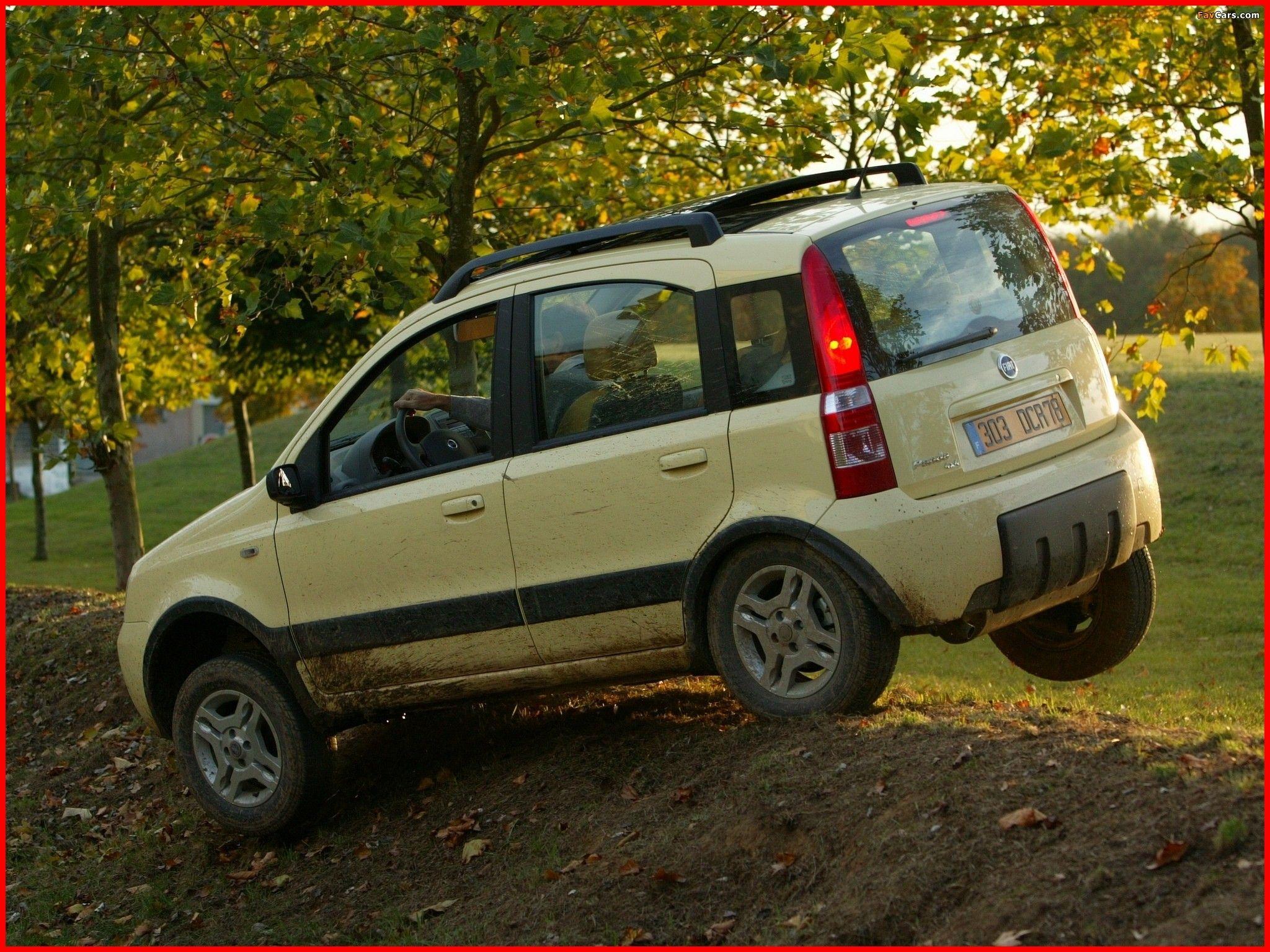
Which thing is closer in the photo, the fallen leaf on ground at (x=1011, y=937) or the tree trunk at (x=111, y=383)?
the fallen leaf on ground at (x=1011, y=937)

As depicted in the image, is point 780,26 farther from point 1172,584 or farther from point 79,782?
point 1172,584

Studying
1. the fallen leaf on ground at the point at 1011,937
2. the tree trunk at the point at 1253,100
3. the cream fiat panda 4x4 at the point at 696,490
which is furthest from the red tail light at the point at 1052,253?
the tree trunk at the point at 1253,100

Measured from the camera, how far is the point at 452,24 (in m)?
8.58

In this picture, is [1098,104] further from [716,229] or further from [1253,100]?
[716,229]

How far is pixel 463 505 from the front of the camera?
6125 millimetres

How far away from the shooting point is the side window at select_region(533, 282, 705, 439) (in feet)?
18.8

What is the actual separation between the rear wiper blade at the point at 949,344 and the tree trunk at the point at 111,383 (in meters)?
9.79

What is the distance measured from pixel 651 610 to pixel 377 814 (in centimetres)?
193

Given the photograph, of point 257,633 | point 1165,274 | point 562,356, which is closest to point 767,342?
point 562,356

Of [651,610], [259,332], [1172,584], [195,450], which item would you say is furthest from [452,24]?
[195,450]

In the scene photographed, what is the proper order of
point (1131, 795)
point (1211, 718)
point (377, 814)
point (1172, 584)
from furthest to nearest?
point (1172, 584) → point (1211, 718) → point (377, 814) → point (1131, 795)

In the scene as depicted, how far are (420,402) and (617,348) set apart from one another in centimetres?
119

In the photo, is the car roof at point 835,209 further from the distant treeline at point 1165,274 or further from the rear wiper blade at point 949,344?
the distant treeline at point 1165,274

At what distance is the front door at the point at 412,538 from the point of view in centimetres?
615
